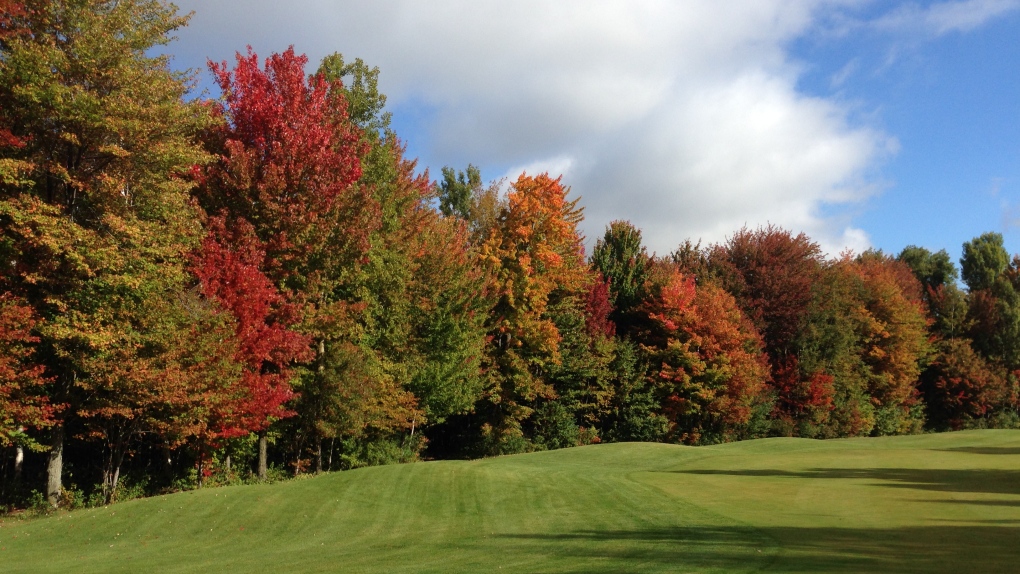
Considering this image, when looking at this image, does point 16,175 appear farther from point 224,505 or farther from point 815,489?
point 815,489

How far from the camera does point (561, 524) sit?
14.8m

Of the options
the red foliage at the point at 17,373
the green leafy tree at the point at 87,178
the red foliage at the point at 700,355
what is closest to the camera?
the red foliage at the point at 17,373

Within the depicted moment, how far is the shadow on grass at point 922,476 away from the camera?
61.8 ft

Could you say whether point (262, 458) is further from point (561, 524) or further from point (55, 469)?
point (561, 524)

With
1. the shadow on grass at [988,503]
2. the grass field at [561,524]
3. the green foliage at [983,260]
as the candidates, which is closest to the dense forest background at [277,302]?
the grass field at [561,524]

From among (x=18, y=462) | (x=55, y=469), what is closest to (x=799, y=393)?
(x=55, y=469)

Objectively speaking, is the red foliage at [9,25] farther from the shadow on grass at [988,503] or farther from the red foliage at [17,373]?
the shadow on grass at [988,503]

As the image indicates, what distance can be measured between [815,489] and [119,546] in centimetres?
1669

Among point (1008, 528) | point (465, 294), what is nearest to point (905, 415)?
point (465, 294)

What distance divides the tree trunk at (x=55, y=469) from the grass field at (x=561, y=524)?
275cm

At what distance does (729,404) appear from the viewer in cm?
4284

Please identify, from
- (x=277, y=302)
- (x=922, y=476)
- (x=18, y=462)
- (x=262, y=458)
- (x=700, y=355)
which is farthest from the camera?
(x=700, y=355)

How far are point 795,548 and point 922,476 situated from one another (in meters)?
12.8

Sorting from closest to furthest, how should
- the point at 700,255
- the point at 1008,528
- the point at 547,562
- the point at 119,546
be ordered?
1. the point at 547,562
2. the point at 1008,528
3. the point at 119,546
4. the point at 700,255
